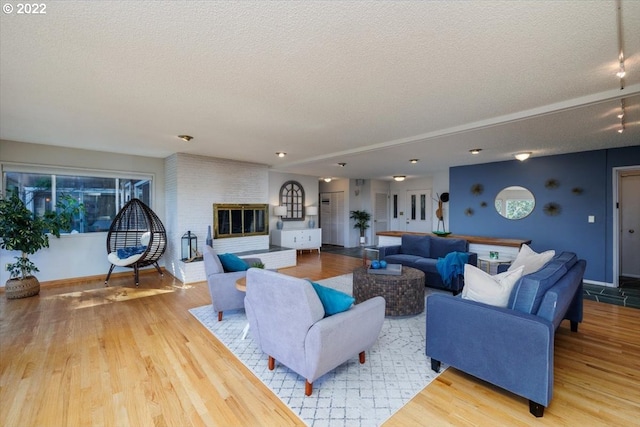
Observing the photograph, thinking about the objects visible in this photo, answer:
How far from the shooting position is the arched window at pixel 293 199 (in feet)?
27.8

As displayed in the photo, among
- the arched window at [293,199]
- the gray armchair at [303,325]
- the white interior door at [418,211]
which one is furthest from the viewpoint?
the white interior door at [418,211]

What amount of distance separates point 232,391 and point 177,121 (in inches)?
122

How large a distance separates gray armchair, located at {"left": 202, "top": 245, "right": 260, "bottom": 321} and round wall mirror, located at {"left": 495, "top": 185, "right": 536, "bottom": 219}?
574 cm

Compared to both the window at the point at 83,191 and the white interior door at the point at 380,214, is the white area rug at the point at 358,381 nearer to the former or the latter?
the window at the point at 83,191

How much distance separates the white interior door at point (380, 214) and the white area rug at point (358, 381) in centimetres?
678

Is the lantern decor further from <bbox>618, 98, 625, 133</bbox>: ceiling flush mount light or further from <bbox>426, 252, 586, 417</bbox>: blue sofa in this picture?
<bbox>618, 98, 625, 133</bbox>: ceiling flush mount light

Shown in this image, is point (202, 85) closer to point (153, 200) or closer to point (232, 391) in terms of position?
point (232, 391)

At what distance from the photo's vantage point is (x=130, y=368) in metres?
2.36

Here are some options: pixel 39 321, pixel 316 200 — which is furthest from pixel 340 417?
pixel 316 200

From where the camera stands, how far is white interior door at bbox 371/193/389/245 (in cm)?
980

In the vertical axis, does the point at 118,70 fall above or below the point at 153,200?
above

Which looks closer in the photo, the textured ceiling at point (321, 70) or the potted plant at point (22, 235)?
the textured ceiling at point (321, 70)

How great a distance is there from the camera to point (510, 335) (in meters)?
1.88

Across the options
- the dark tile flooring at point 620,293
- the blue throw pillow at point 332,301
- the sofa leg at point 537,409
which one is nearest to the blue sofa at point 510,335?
the sofa leg at point 537,409
